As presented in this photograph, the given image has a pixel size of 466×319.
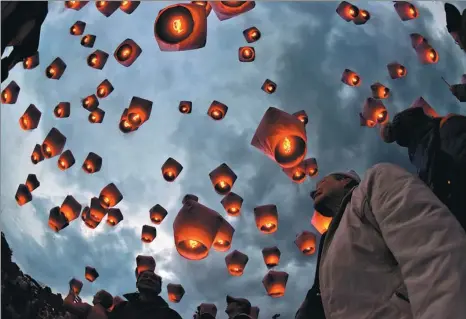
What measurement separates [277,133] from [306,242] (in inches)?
305

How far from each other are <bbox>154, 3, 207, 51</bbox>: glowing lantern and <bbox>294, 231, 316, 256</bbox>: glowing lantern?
348 inches

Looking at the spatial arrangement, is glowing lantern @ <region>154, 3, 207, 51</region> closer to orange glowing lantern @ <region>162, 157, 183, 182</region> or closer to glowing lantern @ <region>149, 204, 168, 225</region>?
orange glowing lantern @ <region>162, 157, 183, 182</region>

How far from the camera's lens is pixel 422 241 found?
1.36 meters

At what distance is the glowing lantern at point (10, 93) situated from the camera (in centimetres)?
1025

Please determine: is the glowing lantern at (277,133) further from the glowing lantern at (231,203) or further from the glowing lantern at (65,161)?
the glowing lantern at (65,161)

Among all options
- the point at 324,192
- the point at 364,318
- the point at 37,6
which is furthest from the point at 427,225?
the point at 37,6

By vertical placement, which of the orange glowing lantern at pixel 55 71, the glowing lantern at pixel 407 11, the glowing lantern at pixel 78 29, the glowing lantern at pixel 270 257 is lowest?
the glowing lantern at pixel 270 257

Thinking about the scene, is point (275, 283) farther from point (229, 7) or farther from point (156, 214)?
point (229, 7)

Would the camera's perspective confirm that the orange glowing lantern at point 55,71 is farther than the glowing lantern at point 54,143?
Yes

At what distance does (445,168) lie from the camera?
7.18ft

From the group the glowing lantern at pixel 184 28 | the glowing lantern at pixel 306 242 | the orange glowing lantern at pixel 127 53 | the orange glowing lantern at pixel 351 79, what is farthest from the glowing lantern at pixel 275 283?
the glowing lantern at pixel 184 28

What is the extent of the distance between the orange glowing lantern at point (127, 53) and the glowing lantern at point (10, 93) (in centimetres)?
273

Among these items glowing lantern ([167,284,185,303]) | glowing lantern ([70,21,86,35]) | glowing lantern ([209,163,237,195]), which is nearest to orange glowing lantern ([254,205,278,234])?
glowing lantern ([209,163,237,195])

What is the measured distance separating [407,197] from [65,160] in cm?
1242
